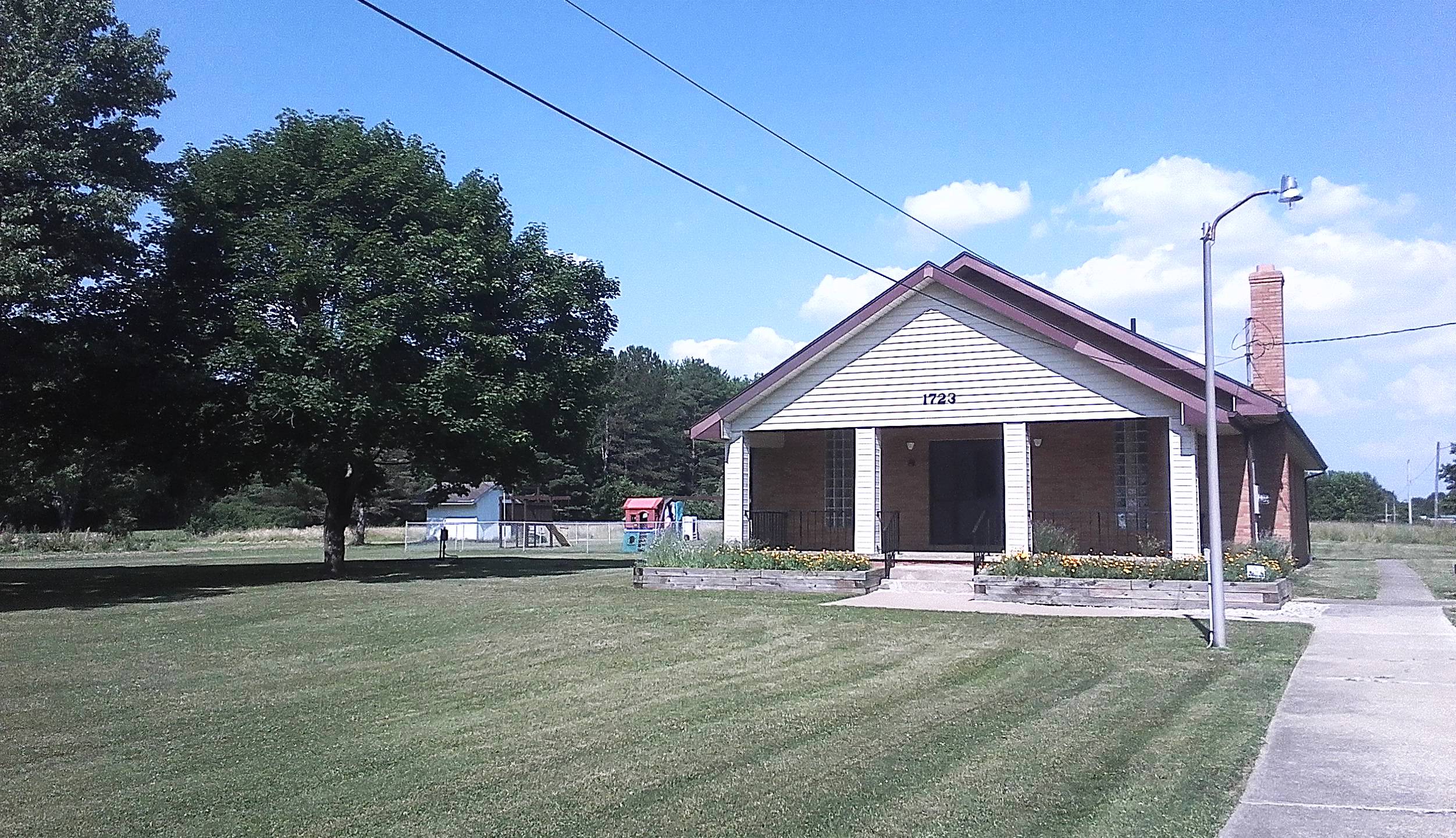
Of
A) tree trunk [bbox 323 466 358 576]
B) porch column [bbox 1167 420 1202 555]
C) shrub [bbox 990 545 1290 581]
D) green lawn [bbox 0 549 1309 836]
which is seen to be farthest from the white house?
tree trunk [bbox 323 466 358 576]

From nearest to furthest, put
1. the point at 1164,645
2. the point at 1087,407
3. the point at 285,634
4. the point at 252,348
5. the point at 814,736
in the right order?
the point at 814,736
the point at 1164,645
the point at 285,634
the point at 1087,407
the point at 252,348

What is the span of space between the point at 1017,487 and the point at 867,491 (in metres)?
2.69

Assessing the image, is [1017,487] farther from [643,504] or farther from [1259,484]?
[643,504]

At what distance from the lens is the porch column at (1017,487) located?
742 inches

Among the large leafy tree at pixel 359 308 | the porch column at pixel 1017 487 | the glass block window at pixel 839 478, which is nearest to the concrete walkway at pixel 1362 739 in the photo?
the porch column at pixel 1017 487

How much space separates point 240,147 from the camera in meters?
24.6

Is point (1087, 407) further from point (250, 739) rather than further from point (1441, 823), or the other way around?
point (250, 739)

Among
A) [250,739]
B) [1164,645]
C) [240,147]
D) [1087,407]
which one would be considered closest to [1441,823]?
[1164,645]

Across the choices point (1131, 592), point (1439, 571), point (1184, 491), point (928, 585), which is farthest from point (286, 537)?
point (1439, 571)

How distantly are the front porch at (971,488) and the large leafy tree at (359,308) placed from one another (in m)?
5.87

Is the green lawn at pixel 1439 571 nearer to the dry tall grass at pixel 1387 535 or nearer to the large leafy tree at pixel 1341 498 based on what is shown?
the dry tall grass at pixel 1387 535

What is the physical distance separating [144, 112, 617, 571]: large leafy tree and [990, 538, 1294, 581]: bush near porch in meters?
11.4

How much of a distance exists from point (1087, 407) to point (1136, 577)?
3481mm

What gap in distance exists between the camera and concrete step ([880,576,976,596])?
60.0 ft
